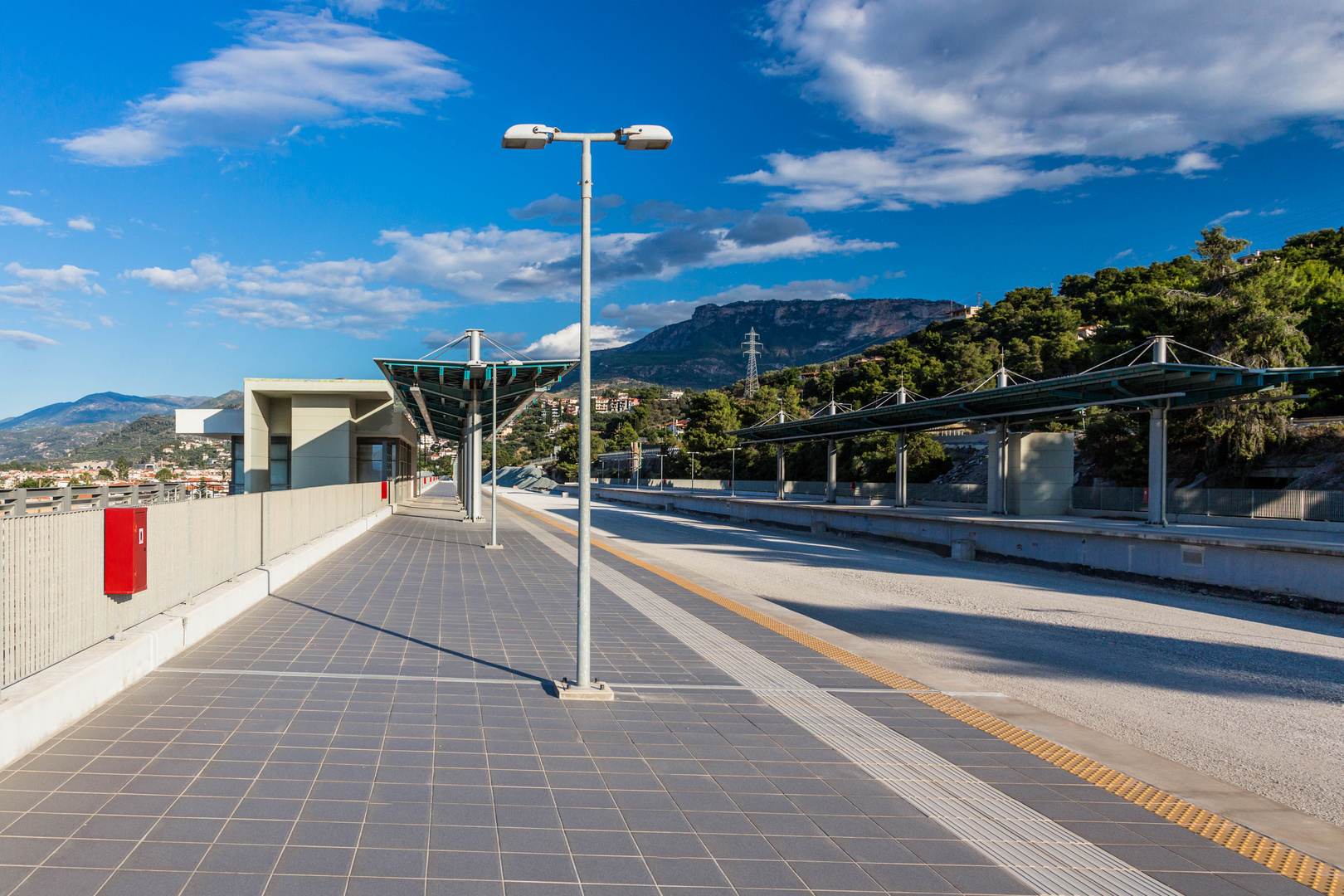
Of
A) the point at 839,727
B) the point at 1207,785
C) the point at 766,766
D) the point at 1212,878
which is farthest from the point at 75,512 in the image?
the point at 1207,785

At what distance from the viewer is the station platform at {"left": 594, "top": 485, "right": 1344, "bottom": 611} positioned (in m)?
13.6

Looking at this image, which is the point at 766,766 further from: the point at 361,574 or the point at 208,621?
the point at 361,574

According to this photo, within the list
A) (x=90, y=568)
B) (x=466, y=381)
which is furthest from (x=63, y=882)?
(x=466, y=381)

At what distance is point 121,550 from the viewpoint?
19.4ft

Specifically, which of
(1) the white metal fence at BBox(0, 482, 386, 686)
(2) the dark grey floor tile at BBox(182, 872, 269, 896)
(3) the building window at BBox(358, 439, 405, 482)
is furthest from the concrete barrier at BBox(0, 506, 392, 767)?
(3) the building window at BBox(358, 439, 405, 482)

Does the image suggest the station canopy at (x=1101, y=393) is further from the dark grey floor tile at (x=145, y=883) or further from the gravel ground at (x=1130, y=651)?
the dark grey floor tile at (x=145, y=883)

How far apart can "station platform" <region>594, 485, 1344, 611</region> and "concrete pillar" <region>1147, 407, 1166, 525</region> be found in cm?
45

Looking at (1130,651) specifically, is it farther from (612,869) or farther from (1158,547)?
(612,869)

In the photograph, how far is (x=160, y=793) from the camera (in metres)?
4.05

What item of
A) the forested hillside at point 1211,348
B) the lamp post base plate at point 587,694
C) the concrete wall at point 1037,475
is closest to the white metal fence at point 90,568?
the lamp post base plate at point 587,694

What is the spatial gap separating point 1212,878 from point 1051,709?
345cm

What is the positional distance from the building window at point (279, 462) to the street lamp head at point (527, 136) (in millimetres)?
37829

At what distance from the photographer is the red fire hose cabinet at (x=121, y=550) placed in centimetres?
585

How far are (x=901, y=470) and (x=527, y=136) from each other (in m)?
33.3
